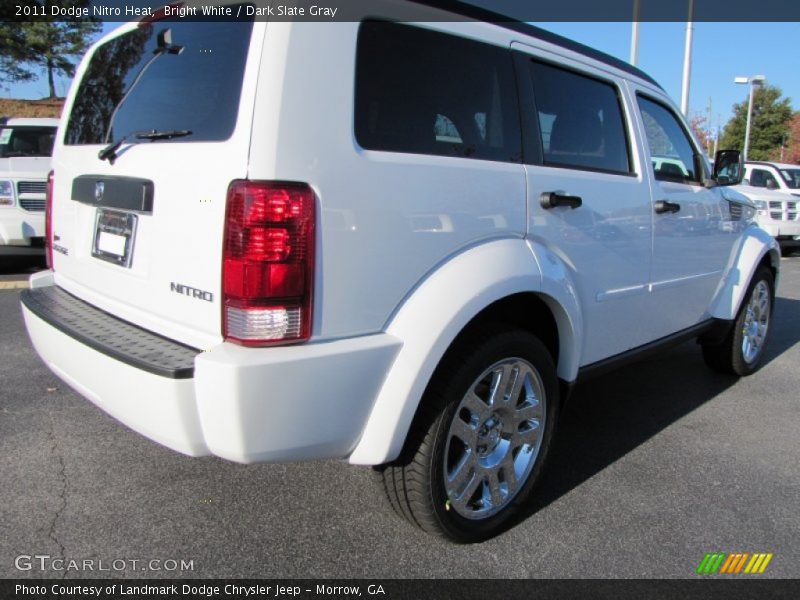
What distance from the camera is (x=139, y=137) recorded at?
2324 mm

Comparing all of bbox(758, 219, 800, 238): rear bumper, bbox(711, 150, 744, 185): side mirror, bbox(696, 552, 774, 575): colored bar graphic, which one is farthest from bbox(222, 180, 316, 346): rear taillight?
bbox(758, 219, 800, 238): rear bumper

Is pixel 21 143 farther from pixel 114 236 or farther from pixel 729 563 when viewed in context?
pixel 729 563

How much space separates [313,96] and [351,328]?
0.70m

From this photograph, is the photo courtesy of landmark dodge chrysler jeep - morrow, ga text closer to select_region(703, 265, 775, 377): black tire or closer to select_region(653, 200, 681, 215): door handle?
select_region(653, 200, 681, 215): door handle

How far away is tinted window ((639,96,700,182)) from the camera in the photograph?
355cm

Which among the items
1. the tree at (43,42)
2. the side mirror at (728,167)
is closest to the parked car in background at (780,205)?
the side mirror at (728,167)

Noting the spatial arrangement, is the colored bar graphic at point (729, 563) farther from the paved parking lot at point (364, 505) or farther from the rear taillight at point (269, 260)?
the rear taillight at point (269, 260)

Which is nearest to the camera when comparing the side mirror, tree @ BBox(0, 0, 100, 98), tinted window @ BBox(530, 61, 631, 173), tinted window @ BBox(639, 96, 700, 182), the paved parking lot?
the paved parking lot

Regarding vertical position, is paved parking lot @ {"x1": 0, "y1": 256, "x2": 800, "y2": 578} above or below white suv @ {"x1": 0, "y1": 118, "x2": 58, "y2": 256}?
below

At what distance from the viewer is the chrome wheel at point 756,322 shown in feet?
15.3

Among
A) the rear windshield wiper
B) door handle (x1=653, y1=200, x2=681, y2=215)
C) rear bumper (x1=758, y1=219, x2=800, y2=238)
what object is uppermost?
the rear windshield wiper

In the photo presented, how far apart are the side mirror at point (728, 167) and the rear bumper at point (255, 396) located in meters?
3.03

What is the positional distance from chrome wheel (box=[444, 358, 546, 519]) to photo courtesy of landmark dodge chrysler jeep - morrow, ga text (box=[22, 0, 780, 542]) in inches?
0.4

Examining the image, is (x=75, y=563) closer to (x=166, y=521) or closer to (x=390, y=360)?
(x=166, y=521)
